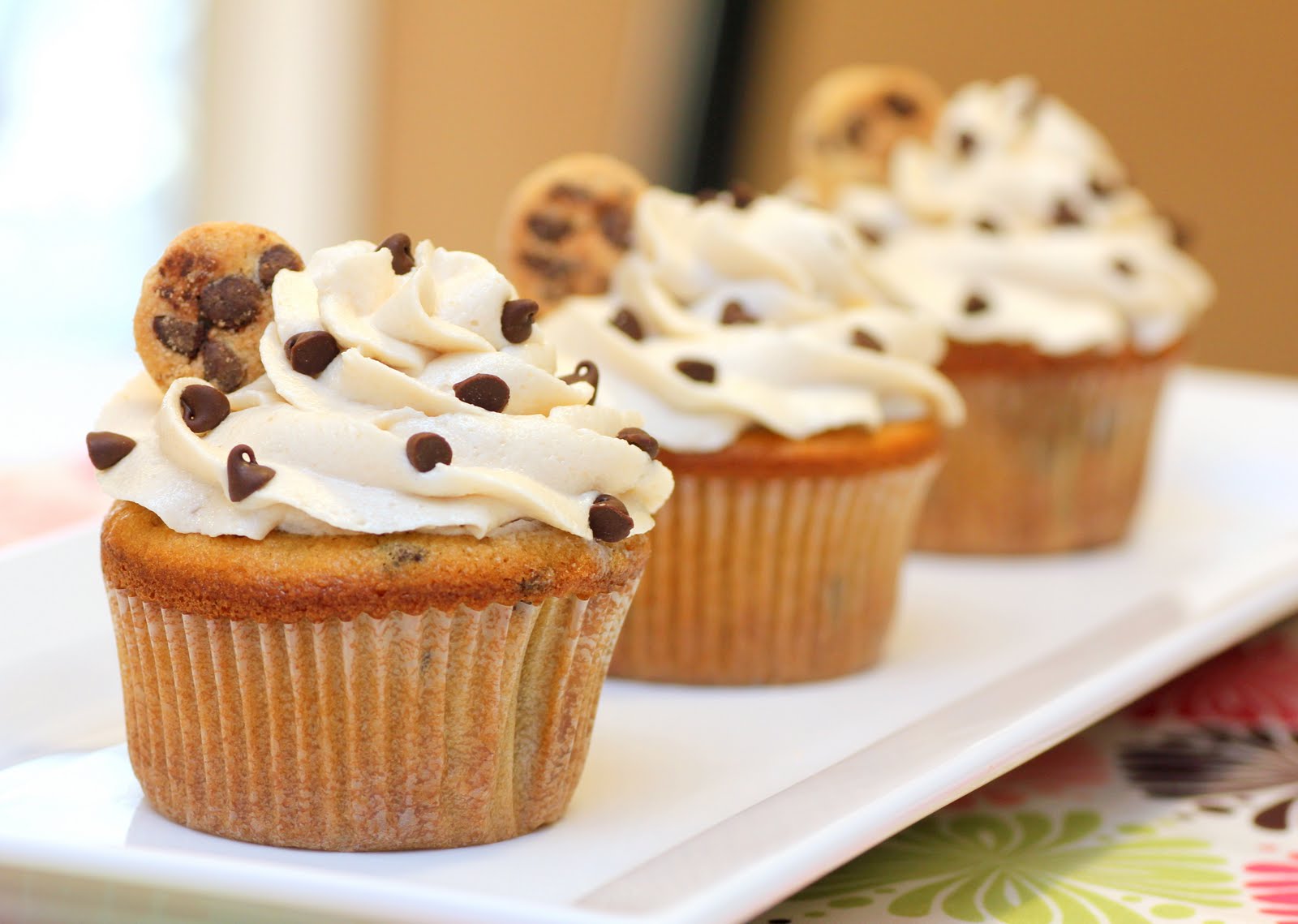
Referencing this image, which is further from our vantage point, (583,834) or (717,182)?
(717,182)

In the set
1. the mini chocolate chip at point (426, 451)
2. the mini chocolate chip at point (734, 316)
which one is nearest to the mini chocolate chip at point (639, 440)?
the mini chocolate chip at point (426, 451)

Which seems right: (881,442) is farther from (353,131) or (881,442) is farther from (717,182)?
(353,131)

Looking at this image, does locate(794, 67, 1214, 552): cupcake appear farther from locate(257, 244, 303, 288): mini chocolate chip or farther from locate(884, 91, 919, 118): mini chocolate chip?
locate(257, 244, 303, 288): mini chocolate chip

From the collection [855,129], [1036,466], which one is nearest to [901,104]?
[855,129]

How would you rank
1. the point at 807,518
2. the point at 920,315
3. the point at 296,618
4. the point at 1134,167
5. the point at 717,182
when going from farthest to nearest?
1. the point at 717,182
2. the point at 1134,167
3. the point at 920,315
4. the point at 807,518
5. the point at 296,618

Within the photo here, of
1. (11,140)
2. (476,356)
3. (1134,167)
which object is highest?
(476,356)

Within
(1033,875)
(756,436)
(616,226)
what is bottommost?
(1033,875)

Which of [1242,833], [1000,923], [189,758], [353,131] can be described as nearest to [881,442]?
[1242,833]

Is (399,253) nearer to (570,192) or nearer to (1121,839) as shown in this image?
(570,192)
